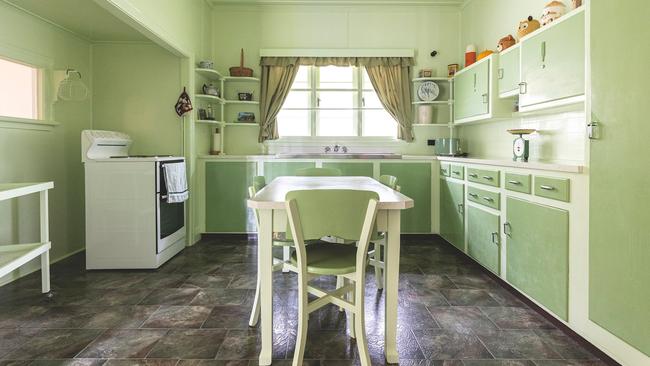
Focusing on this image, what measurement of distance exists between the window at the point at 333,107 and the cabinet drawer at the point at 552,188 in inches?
108

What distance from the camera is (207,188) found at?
4.46m

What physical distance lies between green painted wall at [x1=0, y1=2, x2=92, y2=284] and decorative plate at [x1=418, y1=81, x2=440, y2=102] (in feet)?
13.0

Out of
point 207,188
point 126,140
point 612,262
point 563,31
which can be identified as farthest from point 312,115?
point 612,262

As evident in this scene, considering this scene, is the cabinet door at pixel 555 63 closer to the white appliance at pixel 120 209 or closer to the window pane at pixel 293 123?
the window pane at pixel 293 123

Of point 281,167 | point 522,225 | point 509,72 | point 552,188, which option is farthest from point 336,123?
point 552,188

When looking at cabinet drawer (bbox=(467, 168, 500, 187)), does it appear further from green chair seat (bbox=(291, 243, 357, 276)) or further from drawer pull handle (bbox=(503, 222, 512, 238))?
green chair seat (bbox=(291, 243, 357, 276))

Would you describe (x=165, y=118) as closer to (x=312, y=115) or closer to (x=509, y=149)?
(x=312, y=115)

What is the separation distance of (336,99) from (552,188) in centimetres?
326

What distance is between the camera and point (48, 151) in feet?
11.7

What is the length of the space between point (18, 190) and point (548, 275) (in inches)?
133

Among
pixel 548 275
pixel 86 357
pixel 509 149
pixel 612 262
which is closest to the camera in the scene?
pixel 612 262

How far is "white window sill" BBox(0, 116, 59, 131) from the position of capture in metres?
3.08

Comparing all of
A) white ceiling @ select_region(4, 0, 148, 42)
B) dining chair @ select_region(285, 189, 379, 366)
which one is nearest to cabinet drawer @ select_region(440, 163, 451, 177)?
dining chair @ select_region(285, 189, 379, 366)

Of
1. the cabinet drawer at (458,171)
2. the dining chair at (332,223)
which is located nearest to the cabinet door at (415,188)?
the cabinet drawer at (458,171)
